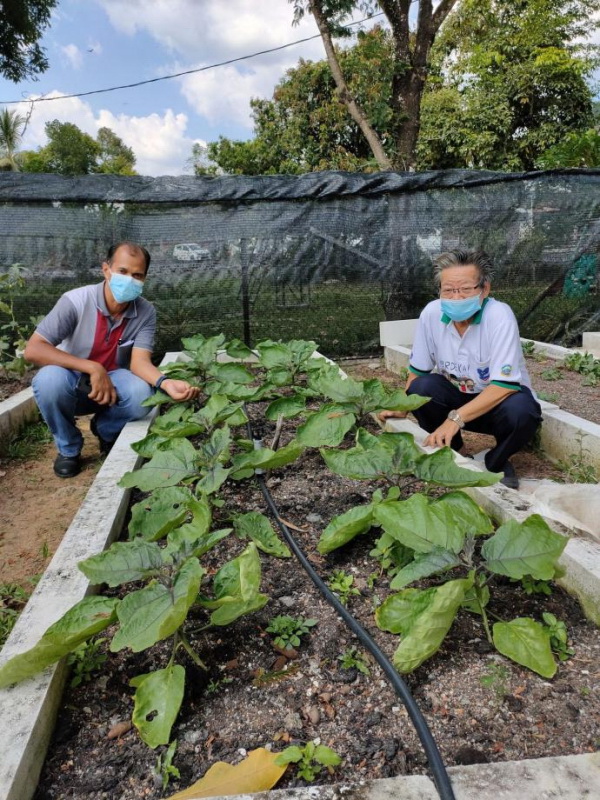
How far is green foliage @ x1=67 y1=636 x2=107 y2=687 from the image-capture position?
4.06 ft

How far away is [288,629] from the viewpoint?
1.35m

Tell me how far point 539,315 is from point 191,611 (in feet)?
16.5

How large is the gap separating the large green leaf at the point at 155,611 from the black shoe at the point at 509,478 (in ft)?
5.94

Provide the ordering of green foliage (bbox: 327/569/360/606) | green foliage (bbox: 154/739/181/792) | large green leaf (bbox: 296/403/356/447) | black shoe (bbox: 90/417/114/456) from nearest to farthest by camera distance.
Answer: green foliage (bbox: 154/739/181/792) < green foliage (bbox: 327/569/360/606) < large green leaf (bbox: 296/403/356/447) < black shoe (bbox: 90/417/114/456)

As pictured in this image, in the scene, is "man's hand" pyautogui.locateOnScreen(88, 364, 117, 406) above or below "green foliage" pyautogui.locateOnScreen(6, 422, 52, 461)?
above

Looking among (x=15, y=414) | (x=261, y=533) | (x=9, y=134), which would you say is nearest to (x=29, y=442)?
(x=15, y=414)

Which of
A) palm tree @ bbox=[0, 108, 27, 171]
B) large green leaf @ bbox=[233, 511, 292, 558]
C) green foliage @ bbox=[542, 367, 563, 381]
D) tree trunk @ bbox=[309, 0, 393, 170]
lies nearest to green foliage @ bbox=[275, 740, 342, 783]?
large green leaf @ bbox=[233, 511, 292, 558]

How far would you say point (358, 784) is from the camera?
2.92ft

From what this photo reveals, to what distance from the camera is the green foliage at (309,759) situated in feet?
3.18

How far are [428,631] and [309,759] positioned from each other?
332 millimetres

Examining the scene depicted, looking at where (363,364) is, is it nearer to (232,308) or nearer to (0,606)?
(232,308)

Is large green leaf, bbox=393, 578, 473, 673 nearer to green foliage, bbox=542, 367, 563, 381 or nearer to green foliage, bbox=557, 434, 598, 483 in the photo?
green foliage, bbox=557, 434, 598, 483

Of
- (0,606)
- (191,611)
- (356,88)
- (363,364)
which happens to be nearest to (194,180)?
(363,364)

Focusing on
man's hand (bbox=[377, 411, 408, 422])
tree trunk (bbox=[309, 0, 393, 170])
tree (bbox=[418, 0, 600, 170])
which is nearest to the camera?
man's hand (bbox=[377, 411, 408, 422])
